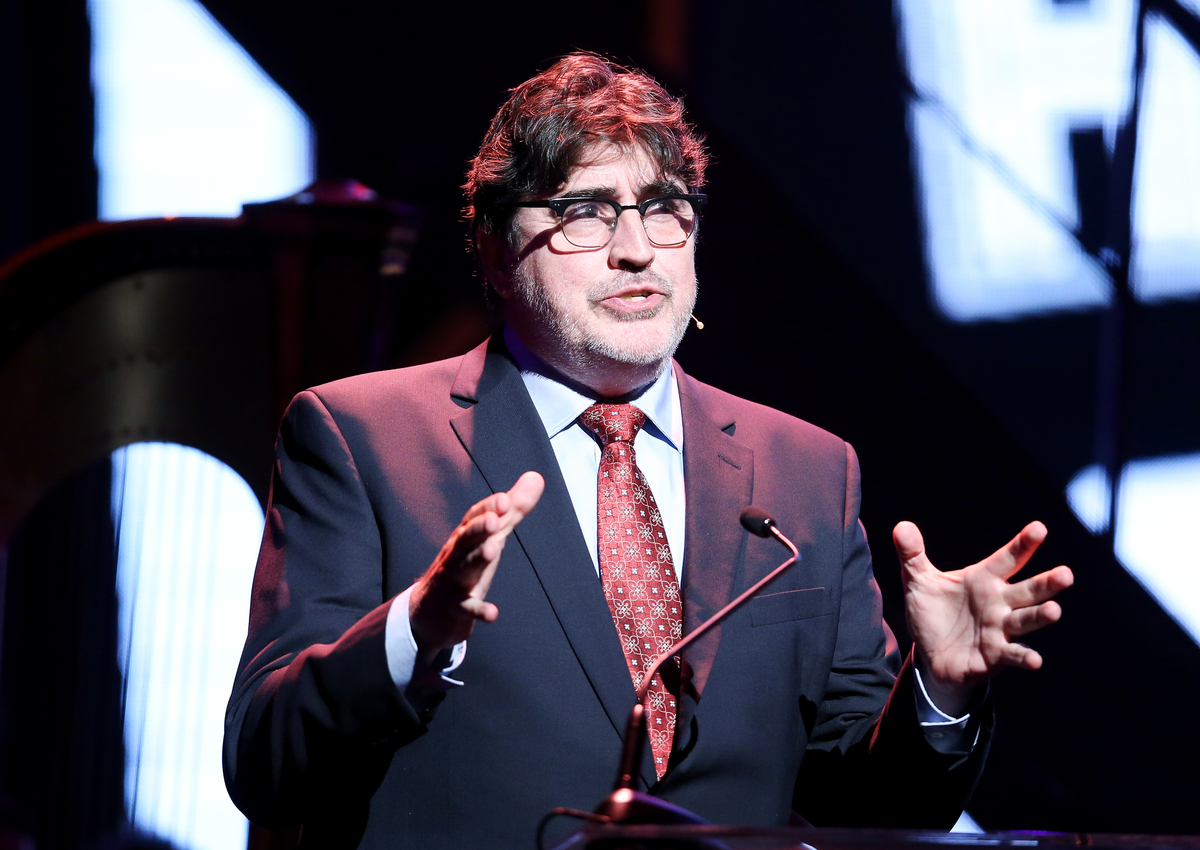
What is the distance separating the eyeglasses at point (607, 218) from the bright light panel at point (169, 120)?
1.99 m

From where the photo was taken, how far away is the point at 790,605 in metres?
1.57

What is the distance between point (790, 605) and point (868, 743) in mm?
189

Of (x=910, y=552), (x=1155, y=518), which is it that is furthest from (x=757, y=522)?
(x=1155, y=518)

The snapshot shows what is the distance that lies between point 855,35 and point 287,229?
1.34 meters

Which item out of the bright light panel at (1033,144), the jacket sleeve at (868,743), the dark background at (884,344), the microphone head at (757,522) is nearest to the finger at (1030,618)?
the jacket sleeve at (868,743)

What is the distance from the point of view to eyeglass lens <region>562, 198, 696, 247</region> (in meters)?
1.63

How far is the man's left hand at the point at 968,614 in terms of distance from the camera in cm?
128

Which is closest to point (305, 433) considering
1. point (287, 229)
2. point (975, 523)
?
point (287, 229)

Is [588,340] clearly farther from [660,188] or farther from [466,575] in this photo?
[466,575]

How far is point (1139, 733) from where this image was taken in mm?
2547

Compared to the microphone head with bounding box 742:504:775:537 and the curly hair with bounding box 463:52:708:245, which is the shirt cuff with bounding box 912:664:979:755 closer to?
the microphone head with bounding box 742:504:775:537

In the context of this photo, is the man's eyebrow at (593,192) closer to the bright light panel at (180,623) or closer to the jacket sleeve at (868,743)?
the jacket sleeve at (868,743)

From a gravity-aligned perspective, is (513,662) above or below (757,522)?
below

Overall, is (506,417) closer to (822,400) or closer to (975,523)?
(822,400)
